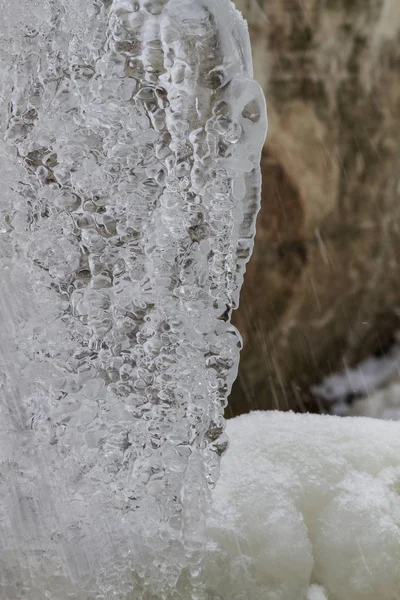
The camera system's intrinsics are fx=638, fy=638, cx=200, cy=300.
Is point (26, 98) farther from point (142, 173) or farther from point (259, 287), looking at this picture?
point (259, 287)

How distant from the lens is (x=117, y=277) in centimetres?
72

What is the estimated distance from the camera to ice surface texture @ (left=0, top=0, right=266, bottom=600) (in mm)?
641

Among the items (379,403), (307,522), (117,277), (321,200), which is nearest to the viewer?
(117,277)

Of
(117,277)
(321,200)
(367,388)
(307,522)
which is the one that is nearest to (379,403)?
(367,388)

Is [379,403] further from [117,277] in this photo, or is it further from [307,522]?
[117,277]

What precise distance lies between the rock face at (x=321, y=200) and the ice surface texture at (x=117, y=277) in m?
1.27

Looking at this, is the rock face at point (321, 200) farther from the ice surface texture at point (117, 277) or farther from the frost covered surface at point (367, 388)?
the ice surface texture at point (117, 277)

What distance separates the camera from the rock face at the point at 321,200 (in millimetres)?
1860

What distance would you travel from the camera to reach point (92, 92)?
67cm

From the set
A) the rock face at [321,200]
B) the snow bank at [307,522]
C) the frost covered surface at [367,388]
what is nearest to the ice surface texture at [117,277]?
the snow bank at [307,522]

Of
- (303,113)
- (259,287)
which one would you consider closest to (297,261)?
(259,287)

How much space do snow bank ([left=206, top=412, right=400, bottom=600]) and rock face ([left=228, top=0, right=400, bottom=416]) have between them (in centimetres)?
112

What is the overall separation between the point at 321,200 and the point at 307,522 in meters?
1.31

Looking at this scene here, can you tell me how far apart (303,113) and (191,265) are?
1341mm
